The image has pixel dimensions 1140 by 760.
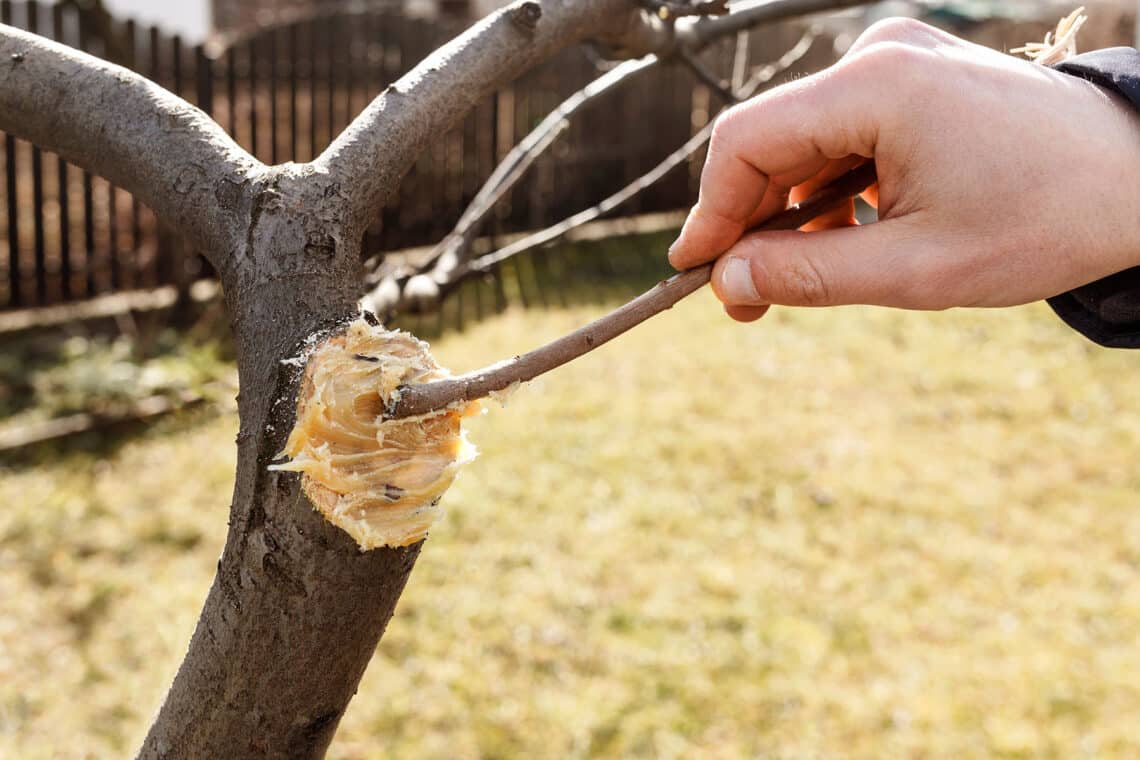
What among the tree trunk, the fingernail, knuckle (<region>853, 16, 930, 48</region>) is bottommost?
the tree trunk

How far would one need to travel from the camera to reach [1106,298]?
55.6 inches

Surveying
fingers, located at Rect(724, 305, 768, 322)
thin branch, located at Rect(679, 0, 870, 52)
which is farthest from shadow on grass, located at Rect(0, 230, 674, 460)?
fingers, located at Rect(724, 305, 768, 322)

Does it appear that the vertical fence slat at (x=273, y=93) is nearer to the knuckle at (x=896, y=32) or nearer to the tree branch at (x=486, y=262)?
the tree branch at (x=486, y=262)

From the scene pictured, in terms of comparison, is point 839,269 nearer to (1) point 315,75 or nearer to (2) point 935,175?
(2) point 935,175

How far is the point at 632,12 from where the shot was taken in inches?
73.0

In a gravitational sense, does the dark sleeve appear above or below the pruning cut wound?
above

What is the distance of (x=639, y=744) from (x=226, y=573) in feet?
8.64

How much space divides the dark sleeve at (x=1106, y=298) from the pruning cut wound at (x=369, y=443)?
897 mm

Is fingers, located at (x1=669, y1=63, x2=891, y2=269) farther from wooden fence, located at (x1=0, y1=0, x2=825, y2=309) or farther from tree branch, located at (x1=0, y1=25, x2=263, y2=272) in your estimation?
wooden fence, located at (x1=0, y1=0, x2=825, y2=309)

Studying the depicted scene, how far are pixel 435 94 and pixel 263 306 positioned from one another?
384 mm

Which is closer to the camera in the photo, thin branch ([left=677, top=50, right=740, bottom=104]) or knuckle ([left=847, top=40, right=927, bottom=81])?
knuckle ([left=847, top=40, right=927, bottom=81])

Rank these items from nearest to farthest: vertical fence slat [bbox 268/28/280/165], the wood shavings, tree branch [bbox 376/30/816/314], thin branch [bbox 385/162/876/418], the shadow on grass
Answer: thin branch [bbox 385/162/876/418] → the wood shavings → tree branch [bbox 376/30/816/314] → the shadow on grass → vertical fence slat [bbox 268/28/280/165]

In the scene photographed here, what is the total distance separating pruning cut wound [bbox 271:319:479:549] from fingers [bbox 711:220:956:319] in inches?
14.9

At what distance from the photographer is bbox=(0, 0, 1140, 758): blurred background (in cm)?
363
